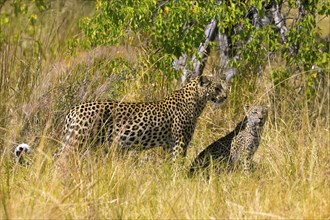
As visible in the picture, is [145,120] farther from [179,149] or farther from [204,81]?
[204,81]

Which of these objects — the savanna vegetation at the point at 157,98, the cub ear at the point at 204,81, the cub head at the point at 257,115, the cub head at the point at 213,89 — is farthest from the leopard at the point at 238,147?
the cub ear at the point at 204,81

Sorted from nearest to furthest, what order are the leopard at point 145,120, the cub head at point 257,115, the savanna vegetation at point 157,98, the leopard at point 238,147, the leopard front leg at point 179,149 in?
the savanna vegetation at point 157,98
the leopard at point 145,120
the leopard at point 238,147
the leopard front leg at point 179,149
the cub head at point 257,115

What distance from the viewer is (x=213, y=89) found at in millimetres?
8438

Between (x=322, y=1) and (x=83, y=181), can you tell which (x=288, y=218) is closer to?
(x=83, y=181)

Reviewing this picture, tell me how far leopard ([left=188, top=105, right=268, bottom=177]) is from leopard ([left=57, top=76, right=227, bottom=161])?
32 cm

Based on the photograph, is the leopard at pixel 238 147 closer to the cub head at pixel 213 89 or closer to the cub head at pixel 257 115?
the cub head at pixel 257 115

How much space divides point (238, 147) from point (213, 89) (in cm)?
75

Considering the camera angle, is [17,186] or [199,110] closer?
[17,186]

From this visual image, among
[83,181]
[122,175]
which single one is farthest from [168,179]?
[83,181]

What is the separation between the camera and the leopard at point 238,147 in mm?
7578

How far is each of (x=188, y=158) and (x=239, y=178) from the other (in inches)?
52.0

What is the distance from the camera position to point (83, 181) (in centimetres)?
605

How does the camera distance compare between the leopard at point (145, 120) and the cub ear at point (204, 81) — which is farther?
the cub ear at point (204, 81)

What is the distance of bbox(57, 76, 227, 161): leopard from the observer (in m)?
7.43
